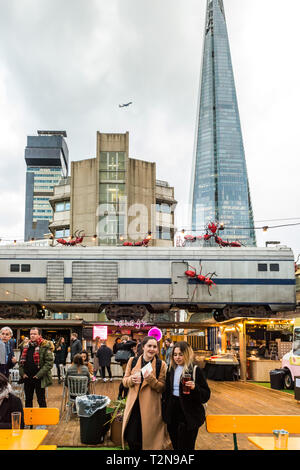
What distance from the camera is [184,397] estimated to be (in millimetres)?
5109

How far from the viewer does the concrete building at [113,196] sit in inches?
2064

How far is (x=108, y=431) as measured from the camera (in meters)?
8.33

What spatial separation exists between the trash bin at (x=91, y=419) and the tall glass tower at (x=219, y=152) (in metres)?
153

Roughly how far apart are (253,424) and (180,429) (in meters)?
0.85

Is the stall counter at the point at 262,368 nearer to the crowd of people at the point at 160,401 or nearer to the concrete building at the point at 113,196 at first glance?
the crowd of people at the point at 160,401

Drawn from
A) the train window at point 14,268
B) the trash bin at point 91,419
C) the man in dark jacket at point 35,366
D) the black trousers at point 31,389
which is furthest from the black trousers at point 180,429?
the train window at point 14,268

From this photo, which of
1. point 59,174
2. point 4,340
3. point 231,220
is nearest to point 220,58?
point 231,220

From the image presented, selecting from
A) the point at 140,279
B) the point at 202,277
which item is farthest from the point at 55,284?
the point at 202,277

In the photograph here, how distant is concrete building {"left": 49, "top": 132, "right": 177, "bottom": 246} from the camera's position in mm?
52438

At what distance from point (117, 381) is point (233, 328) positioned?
20.6 feet

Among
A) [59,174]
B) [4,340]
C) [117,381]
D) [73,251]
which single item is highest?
[59,174]

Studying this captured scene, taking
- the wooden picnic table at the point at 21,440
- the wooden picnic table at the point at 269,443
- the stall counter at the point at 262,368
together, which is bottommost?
the stall counter at the point at 262,368

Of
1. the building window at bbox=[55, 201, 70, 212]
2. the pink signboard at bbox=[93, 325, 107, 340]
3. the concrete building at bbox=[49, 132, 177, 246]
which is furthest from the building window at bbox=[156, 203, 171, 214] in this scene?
the pink signboard at bbox=[93, 325, 107, 340]
